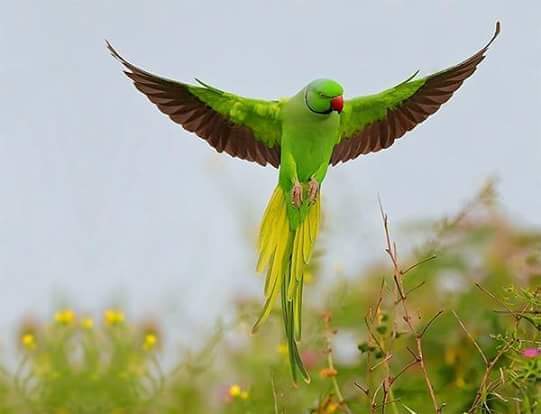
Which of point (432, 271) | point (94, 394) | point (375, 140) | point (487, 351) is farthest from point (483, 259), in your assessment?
point (375, 140)

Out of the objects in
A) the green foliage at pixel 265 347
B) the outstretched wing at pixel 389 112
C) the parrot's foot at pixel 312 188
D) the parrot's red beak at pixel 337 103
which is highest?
the parrot's red beak at pixel 337 103

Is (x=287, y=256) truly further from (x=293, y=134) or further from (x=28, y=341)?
(x=28, y=341)

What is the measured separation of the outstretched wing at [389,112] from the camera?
3.50 feet

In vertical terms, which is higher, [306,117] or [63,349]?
[306,117]

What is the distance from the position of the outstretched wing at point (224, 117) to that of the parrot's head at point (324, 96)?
81 mm

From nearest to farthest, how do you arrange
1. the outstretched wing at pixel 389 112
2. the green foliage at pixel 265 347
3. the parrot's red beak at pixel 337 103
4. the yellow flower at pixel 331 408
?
the parrot's red beak at pixel 337 103 < the outstretched wing at pixel 389 112 < the yellow flower at pixel 331 408 < the green foliage at pixel 265 347

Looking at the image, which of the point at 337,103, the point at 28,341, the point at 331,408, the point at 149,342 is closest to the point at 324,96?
the point at 337,103

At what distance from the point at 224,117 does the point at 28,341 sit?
3.22ft

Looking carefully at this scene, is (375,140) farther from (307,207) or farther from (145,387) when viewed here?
→ (145,387)

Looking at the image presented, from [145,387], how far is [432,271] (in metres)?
0.60

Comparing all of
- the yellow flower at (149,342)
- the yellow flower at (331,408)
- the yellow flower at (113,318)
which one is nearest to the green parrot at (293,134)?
the yellow flower at (331,408)

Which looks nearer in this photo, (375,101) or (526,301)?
(526,301)

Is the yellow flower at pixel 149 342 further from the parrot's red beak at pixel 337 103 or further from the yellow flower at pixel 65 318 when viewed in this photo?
the parrot's red beak at pixel 337 103

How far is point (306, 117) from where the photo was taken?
3.20 feet
